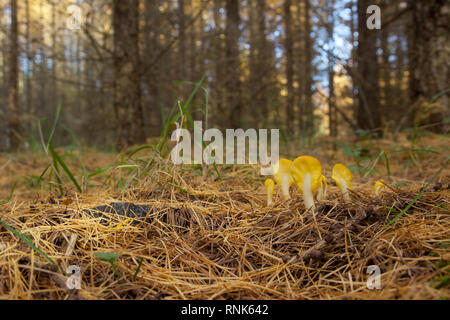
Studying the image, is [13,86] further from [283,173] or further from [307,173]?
[307,173]

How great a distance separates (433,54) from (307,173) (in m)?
3.29

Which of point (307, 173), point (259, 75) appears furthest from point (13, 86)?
point (307, 173)

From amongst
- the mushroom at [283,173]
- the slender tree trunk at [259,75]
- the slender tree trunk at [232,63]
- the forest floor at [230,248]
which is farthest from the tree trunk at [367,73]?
the mushroom at [283,173]

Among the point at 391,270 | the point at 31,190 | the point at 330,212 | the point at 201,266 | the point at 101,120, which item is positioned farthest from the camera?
the point at 101,120

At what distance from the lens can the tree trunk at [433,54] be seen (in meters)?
3.26

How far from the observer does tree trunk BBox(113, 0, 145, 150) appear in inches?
168

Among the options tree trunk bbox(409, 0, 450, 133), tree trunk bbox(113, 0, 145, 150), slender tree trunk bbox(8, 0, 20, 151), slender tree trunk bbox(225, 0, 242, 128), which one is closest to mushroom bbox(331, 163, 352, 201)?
tree trunk bbox(409, 0, 450, 133)

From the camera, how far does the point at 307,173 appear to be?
3.72ft

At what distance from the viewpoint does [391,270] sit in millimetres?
821

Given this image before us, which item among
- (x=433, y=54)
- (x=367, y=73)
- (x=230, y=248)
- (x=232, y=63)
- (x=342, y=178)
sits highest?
(x=232, y=63)

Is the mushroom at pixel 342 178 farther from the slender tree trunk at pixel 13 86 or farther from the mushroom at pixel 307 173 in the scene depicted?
the slender tree trunk at pixel 13 86
